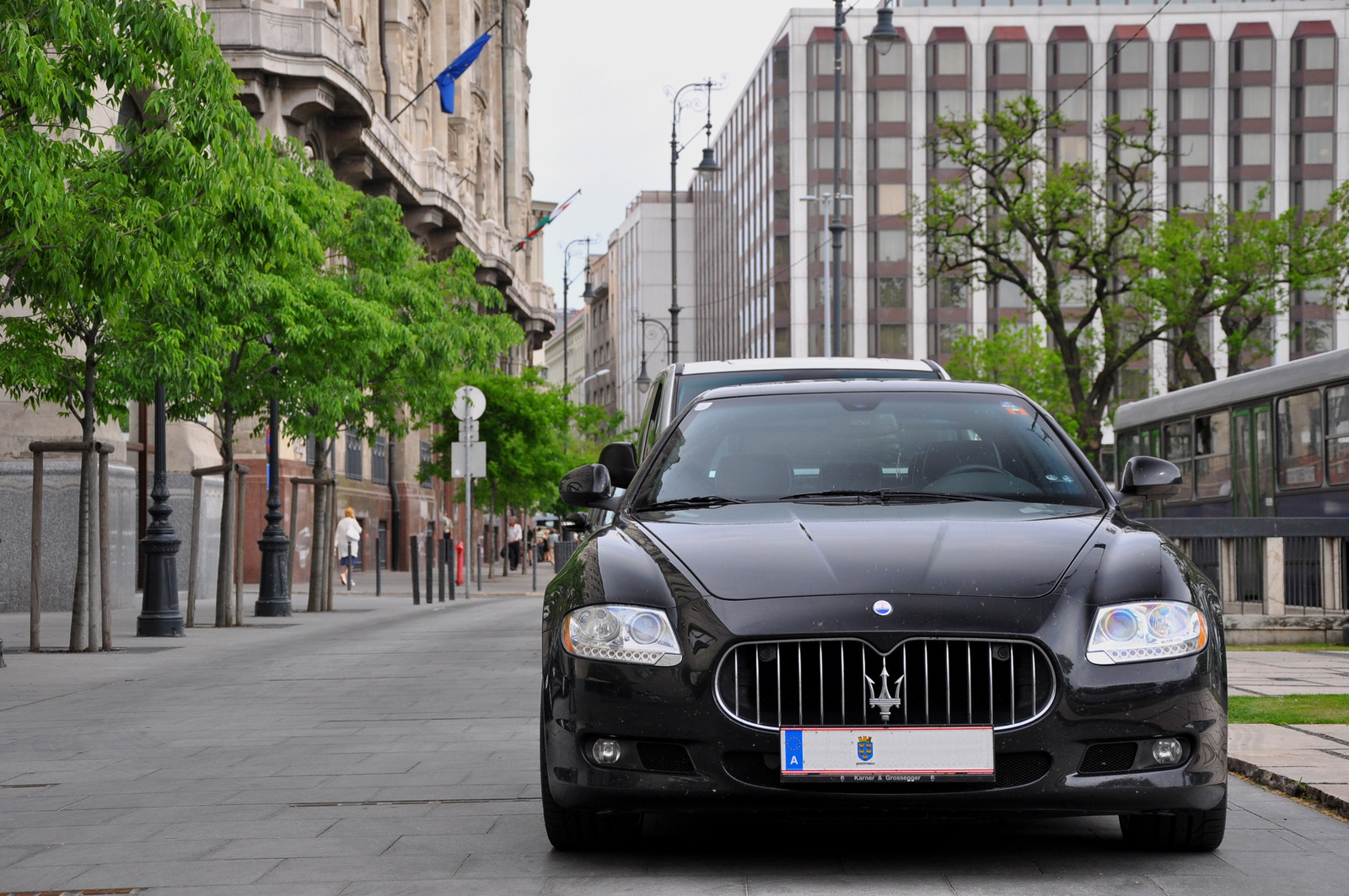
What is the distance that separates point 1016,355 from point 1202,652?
59.9m

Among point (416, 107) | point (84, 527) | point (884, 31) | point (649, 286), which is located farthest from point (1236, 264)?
point (649, 286)

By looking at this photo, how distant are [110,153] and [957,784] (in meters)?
9.89

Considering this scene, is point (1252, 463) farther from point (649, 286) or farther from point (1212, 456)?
point (649, 286)

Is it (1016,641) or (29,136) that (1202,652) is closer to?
(1016,641)

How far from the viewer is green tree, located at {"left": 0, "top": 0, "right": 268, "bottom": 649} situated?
1063 cm

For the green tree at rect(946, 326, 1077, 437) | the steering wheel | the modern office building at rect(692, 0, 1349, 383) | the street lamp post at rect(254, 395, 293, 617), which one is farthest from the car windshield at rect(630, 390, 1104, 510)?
the modern office building at rect(692, 0, 1349, 383)

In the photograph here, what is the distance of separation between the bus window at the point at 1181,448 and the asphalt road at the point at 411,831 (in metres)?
14.3

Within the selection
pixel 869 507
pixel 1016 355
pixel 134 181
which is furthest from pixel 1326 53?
pixel 869 507

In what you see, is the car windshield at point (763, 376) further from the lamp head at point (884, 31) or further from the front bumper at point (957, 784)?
the lamp head at point (884, 31)

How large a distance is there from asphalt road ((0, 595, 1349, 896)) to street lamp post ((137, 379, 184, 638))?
6424 millimetres

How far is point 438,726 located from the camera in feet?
29.7

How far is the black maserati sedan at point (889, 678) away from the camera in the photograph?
15.1ft

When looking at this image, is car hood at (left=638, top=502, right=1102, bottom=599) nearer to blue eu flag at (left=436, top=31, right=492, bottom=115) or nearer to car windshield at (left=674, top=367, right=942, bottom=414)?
car windshield at (left=674, top=367, right=942, bottom=414)

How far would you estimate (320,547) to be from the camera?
23.4 m
